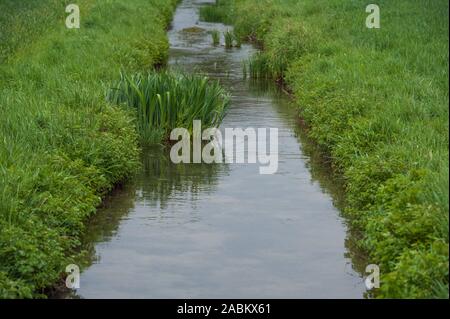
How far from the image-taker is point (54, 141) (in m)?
10.5

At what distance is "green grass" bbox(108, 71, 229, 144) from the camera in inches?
512

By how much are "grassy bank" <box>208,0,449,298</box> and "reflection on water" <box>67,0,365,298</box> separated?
0.41 metres

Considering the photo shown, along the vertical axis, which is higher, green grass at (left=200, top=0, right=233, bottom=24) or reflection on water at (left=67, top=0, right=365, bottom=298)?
green grass at (left=200, top=0, right=233, bottom=24)

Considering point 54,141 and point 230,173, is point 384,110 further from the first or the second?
point 54,141

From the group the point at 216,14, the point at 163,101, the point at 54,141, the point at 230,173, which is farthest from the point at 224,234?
the point at 216,14

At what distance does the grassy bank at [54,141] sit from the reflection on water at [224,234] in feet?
1.38

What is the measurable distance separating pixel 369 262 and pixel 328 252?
0.51 m

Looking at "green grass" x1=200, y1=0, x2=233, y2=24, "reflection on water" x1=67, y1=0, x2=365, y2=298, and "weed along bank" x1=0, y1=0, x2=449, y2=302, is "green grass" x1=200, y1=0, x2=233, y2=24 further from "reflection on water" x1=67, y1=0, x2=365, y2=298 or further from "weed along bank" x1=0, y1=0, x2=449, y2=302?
"reflection on water" x1=67, y1=0, x2=365, y2=298

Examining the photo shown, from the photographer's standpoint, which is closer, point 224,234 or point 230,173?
point 224,234

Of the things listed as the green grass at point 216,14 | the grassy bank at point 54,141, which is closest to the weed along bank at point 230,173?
the grassy bank at point 54,141

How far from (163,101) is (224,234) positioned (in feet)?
12.8

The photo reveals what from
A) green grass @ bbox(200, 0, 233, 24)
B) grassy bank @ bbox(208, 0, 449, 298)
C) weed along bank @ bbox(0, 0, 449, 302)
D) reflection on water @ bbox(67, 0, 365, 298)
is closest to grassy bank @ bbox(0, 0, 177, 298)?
weed along bank @ bbox(0, 0, 449, 302)

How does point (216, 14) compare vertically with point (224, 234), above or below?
above
